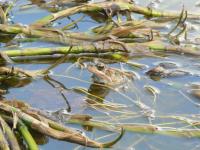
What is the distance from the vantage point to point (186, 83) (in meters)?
2.09

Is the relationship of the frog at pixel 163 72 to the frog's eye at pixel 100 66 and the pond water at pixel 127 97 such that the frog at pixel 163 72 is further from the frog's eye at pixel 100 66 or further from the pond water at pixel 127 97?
the frog's eye at pixel 100 66

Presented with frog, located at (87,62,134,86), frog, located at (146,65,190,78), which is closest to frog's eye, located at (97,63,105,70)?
frog, located at (87,62,134,86)

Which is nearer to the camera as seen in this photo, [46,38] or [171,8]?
[46,38]

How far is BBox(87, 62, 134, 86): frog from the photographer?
6.72 ft

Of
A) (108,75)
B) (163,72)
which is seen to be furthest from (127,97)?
(163,72)

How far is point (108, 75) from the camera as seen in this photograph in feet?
6.82

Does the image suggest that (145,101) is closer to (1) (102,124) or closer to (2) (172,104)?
(2) (172,104)

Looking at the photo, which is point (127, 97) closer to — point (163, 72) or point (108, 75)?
point (108, 75)

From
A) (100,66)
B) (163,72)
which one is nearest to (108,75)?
(100,66)

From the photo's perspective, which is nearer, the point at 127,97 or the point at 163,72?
the point at 127,97

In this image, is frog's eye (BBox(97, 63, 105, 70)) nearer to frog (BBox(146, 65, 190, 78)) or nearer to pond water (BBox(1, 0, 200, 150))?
pond water (BBox(1, 0, 200, 150))

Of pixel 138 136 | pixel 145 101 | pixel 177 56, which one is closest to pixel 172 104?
pixel 145 101

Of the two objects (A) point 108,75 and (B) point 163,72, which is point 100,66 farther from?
(B) point 163,72

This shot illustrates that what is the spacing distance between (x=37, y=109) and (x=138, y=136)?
391 mm
